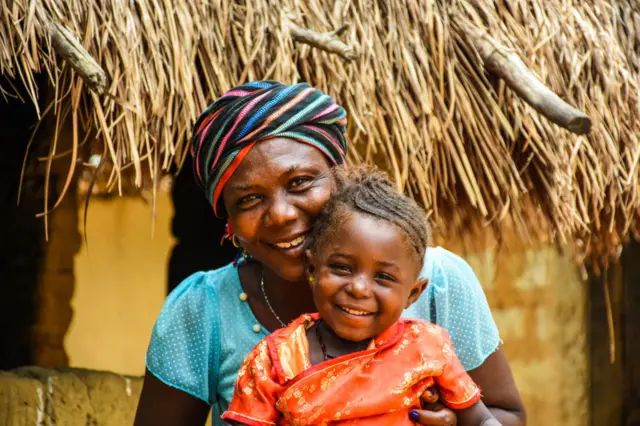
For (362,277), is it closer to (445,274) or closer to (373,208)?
(373,208)

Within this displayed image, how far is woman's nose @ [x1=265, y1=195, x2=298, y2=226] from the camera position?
6.85 ft

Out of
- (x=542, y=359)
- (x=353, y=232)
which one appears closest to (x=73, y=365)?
(x=353, y=232)

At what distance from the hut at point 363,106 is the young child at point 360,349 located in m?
1.02

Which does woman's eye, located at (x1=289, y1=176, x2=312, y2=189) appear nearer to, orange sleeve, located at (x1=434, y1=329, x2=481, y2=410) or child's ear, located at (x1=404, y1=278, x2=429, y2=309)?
child's ear, located at (x1=404, y1=278, x2=429, y2=309)

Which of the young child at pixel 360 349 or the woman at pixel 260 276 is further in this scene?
the woman at pixel 260 276

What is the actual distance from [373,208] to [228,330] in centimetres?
58

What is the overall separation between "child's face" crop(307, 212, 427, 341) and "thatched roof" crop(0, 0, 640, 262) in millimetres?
1066

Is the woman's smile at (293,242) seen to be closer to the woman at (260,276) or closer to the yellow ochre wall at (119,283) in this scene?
the woman at (260,276)

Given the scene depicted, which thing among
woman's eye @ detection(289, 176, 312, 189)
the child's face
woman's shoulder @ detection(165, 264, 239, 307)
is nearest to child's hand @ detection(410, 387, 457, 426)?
the child's face

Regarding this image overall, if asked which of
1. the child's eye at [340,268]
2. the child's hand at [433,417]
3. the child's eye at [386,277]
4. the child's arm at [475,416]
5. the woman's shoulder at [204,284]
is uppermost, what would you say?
the child's eye at [340,268]

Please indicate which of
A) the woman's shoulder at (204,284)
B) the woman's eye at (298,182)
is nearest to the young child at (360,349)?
the woman's eye at (298,182)

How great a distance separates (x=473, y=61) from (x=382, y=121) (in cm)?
49

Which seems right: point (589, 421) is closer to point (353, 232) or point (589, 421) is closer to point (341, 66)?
point (341, 66)

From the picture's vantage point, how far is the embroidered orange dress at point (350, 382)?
1.93m
